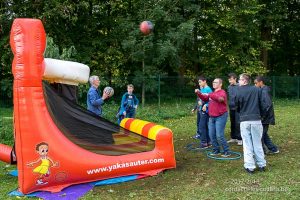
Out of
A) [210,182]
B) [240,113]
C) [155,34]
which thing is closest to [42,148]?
[210,182]

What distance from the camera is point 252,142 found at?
279 inches

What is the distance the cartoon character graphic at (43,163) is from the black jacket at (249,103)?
3405 millimetres

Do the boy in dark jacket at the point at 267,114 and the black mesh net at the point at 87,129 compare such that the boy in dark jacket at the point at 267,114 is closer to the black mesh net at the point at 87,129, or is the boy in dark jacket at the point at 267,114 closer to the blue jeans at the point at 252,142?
the blue jeans at the point at 252,142

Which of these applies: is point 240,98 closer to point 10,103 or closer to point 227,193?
point 227,193

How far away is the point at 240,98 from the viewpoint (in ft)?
23.5

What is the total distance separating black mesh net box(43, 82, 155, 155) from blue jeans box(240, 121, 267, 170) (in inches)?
65.5

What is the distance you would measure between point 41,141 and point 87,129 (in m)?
0.90

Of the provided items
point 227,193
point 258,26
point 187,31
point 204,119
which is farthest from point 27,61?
point 258,26

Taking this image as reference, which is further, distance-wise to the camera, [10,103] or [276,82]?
[276,82]

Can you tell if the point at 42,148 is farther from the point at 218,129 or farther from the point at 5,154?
the point at 218,129

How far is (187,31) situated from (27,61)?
15716mm

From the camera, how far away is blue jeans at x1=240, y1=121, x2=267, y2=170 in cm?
700

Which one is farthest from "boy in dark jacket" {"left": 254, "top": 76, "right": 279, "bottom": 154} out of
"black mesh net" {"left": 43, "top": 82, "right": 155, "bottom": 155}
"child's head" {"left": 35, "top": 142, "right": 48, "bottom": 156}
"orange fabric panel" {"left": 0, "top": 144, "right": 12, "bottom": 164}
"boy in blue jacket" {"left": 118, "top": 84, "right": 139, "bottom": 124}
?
"orange fabric panel" {"left": 0, "top": 144, "right": 12, "bottom": 164}

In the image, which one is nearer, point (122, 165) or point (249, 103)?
point (122, 165)
